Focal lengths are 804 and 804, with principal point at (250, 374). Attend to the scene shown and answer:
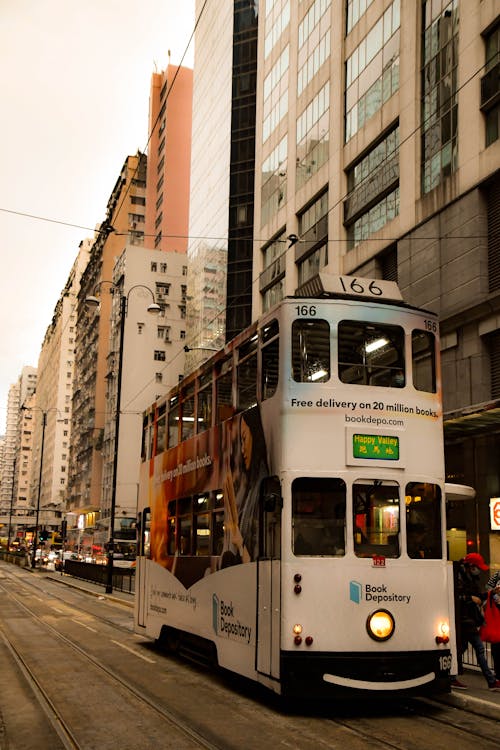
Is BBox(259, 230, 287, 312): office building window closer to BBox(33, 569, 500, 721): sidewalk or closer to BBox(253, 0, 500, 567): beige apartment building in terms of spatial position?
BBox(253, 0, 500, 567): beige apartment building

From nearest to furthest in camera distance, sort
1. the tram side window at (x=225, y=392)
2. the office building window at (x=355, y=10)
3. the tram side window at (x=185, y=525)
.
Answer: the tram side window at (x=225, y=392)
the tram side window at (x=185, y=525)
the office building window at (x=355, y=10)

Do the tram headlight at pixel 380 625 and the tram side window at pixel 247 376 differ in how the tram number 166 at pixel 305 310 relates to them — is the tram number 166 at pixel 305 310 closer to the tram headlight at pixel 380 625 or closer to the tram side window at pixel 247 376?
the tram side window at pixel 247 376

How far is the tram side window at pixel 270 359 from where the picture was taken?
9805 millimetres

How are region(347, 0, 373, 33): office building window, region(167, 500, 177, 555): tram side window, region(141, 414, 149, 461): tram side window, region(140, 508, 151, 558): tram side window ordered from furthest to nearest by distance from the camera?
1. region(347, 0, 373, 33): office building window
2. region(141, 414, 149, 461): tram side window
3. region(140, 508, 151, 558): tram side window
4. region(167, 500, 177, 555): tram side window

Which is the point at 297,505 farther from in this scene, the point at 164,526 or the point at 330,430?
the point at 164,526

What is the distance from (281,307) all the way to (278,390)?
40.8 inches

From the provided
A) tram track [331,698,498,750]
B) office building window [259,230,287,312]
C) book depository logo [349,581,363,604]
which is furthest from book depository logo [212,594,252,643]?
office building window [259,230,287,312]

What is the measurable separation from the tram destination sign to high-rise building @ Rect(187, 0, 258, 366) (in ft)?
143

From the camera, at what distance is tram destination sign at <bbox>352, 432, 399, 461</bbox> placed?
9.43 metres

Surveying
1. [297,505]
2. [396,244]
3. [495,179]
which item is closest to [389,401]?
[297,505]

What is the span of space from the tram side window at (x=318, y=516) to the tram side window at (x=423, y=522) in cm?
85

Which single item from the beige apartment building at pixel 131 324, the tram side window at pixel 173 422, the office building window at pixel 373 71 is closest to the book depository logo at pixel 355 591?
the tram side window at pixel 173 422

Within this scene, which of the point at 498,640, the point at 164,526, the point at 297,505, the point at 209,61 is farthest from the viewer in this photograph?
the point at 209,61

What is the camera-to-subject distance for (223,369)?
1179cm
